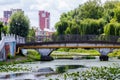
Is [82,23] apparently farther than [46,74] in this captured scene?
Yes

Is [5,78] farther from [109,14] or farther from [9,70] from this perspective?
[109,14]

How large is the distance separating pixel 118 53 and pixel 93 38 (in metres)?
10.1

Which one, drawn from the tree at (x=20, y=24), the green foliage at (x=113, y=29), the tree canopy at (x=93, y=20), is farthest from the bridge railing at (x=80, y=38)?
the tree at (x=20, y=24)

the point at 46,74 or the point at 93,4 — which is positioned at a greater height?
the point at 93,4

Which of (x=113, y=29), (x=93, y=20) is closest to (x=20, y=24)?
(x=93, y=20)

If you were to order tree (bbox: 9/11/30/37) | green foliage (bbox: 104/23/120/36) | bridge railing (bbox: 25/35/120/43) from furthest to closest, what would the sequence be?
tree (bbox: 9/11/30/37) < green foliage (bbox: 104/23/120/36) < bridge railing (bbox: 25/35/120/43)

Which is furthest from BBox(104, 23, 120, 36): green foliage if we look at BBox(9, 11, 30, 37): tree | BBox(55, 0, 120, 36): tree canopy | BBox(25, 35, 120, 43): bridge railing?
BBox(9, 11, 30, 37): tree

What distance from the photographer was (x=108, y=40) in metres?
76.9

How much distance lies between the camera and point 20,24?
319 feet

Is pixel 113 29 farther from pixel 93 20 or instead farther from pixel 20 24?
pixel 20 24

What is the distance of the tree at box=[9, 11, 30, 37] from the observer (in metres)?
96.6

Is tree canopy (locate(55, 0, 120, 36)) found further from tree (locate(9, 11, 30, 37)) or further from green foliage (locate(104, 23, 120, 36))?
tree (locate(9, 11, 30, 37))

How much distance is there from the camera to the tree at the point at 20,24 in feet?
317

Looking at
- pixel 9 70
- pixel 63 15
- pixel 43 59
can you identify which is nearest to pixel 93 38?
pixel 43 59
